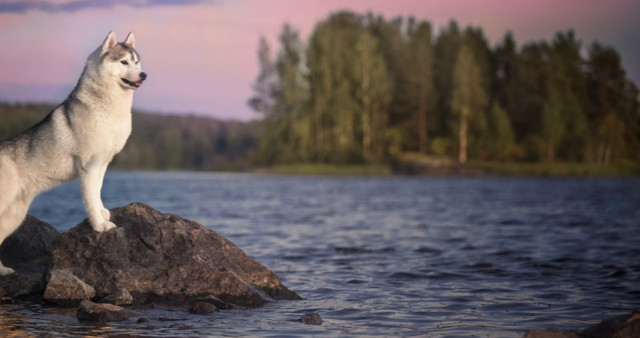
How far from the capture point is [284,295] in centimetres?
1126

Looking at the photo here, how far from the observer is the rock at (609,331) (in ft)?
24.5

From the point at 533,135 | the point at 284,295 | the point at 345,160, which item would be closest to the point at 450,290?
the point at 284,295

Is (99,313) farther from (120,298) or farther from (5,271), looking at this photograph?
(5,271)

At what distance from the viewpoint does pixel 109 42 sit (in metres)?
8.85

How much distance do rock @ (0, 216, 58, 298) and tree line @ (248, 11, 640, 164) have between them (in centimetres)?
7172

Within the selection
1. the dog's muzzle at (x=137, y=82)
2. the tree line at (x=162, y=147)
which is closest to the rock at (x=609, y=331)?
the dog's muzzle at (x=137, y=82)

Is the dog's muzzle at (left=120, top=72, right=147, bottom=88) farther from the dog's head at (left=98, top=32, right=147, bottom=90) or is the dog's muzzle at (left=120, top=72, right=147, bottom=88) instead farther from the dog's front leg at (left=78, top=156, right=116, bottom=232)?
the dog's front leg at (left=78, top=156, right=116, bottom=232)

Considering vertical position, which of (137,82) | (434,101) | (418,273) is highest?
(434,101)

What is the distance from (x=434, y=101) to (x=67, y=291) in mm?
85777

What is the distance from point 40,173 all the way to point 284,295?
Answer: 4208mm

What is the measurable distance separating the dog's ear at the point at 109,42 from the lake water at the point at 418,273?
351 cm

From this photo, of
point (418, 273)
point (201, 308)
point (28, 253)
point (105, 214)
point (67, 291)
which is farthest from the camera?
point (418, 273)

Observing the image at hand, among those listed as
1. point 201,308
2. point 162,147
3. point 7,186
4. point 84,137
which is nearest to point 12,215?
point 7,186

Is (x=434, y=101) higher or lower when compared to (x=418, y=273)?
higher
